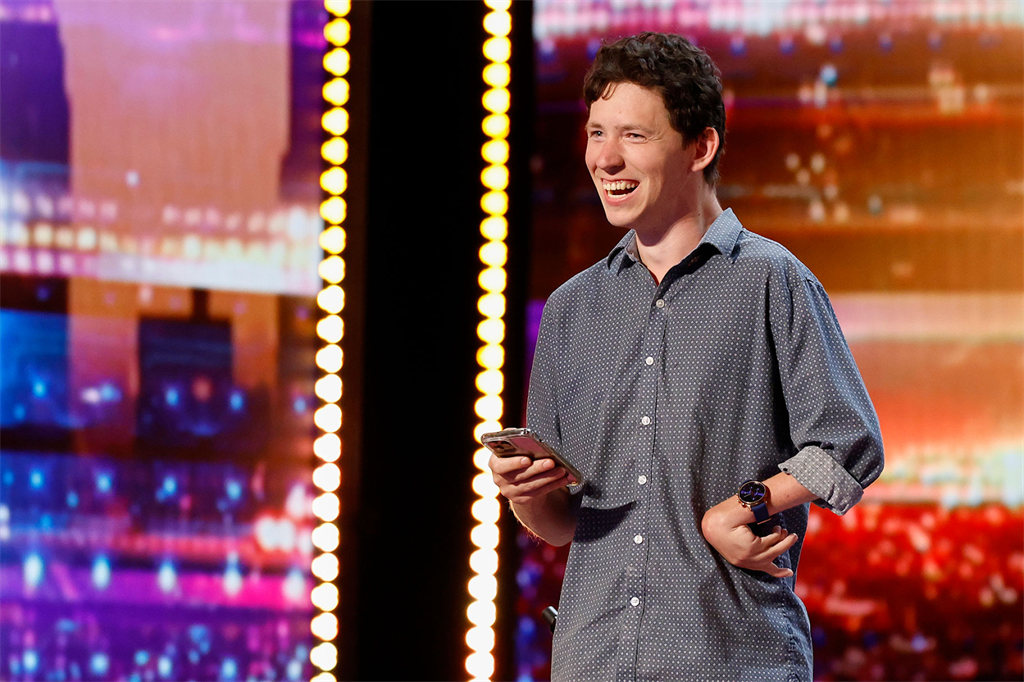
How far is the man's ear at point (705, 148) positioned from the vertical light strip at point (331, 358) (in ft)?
3.28

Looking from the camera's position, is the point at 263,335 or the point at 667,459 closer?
the point at 667,459

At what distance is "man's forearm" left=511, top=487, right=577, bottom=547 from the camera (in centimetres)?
133

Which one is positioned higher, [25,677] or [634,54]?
[634,54]

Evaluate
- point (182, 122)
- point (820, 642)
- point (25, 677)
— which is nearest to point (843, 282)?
point (820, 642)

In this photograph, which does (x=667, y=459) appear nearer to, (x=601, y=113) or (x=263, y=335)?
(x=601, y=113)

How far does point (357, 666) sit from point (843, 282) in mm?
1221

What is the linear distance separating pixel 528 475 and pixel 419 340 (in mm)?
940

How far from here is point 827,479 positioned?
1156 mm

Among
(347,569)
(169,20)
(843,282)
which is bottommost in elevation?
(347,569)

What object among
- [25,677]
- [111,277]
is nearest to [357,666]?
[25,677]

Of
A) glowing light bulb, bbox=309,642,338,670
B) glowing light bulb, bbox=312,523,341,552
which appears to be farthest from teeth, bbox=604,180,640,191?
glowing light bulb, bbox=309,642,338,670

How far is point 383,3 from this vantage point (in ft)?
7.09

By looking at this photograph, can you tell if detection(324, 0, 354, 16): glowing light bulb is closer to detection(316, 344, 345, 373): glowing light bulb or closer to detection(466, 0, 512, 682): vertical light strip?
detection(466, 0, 512, 682): vertical light strip

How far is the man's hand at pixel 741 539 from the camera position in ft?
3.84
